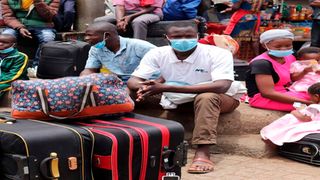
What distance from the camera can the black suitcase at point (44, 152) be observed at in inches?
122

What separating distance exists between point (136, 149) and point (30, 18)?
181 inches

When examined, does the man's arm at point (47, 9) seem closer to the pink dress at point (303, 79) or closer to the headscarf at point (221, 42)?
the headscarf at point (221, 42)

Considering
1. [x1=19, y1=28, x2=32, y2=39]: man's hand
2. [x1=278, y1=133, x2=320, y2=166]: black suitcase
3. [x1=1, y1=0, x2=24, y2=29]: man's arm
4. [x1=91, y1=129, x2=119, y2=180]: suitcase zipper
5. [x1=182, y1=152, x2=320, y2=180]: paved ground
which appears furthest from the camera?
[x1=1, y1=0, x2=24, y2=29]: man's arm

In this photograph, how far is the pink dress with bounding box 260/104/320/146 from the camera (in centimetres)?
486

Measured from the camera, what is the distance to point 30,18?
24.9 feet

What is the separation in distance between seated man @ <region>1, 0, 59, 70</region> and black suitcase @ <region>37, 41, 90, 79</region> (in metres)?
0.96

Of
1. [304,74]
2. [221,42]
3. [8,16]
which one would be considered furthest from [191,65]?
[8,16]

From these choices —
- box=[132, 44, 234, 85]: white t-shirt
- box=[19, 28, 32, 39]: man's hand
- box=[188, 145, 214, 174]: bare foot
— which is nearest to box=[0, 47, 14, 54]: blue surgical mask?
box=[19, 28, 32, 39]: man's hand

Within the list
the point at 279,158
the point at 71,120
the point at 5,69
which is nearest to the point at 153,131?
the point at 71,120

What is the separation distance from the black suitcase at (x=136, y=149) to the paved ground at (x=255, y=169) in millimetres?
783

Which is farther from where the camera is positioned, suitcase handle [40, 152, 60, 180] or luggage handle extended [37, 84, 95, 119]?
luggage handle extended [37, 84, 95, 119]

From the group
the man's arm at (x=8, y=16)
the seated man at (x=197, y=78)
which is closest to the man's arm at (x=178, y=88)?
the seated man at (x=197, y=78)

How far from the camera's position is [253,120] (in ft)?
17.5

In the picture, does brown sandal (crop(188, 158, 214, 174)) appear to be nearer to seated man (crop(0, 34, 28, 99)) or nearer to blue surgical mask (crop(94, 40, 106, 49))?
blue surgical mask (crop(94, 40, 106, 49))
